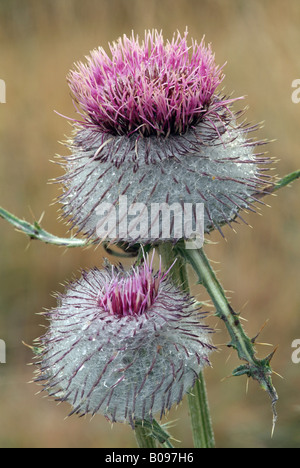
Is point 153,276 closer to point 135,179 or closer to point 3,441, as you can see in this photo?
point 135,179

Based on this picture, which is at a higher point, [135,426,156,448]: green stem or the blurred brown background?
the blurred brown background

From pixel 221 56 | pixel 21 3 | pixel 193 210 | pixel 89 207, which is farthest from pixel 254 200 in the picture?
pixel 21 3

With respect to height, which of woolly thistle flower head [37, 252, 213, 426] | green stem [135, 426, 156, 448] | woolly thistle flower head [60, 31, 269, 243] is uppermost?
woolly thistle flower head [60, 31, 269, 243]

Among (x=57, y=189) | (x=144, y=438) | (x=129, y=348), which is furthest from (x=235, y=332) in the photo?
(x=57, y=189)

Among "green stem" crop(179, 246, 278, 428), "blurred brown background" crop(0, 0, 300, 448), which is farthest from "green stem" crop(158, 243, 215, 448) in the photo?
"blurred brown background" crop(0, 0, 300, 448)

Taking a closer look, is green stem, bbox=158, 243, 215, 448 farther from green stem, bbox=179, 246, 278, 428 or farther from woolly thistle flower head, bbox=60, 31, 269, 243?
woolly thistle flower head, bbox=60, 31, 269, 243

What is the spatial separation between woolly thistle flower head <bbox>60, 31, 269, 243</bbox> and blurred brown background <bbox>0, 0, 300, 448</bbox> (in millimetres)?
3028

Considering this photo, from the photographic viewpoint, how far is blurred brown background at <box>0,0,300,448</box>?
5.05m

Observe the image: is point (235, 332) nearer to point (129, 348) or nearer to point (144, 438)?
point (129, 348)

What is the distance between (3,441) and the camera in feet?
16.0
